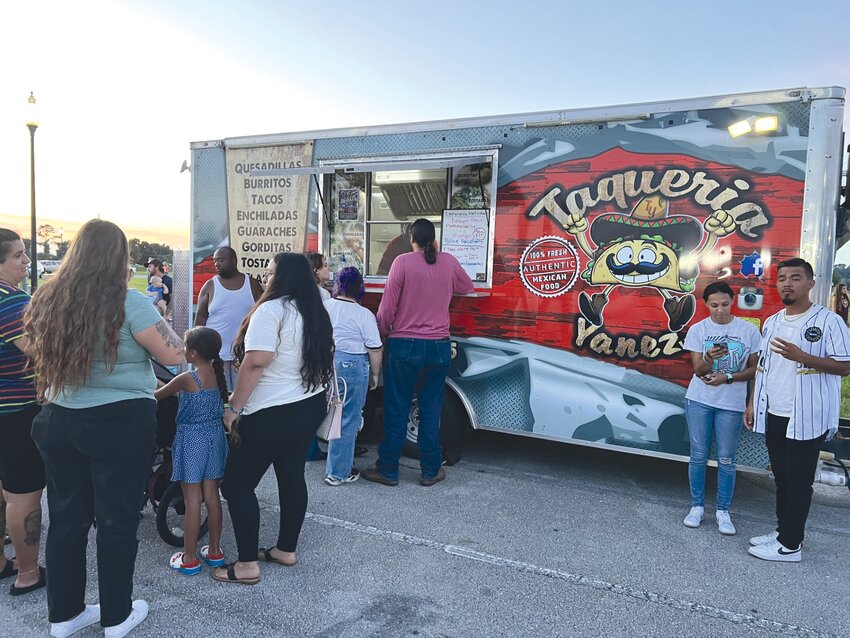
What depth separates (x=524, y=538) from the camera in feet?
12.6

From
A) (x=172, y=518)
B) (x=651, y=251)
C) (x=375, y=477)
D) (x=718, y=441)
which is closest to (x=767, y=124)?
(x=651, y=251)

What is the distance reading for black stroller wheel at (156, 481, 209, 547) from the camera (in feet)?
11.4

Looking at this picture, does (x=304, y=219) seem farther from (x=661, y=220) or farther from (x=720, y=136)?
(x=720, y=136)

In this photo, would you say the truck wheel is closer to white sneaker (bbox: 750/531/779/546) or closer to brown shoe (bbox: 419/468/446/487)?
brown shoe (bbox: 419/468/446/487)

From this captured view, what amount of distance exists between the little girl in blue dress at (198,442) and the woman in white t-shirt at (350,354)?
4.12 ft

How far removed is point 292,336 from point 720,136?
324 centimetres

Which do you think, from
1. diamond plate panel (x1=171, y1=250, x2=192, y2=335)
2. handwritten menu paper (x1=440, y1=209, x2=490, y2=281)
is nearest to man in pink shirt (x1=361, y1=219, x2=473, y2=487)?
handwritten menu paper (x1=440, y1=209, x2=490, y2=281)

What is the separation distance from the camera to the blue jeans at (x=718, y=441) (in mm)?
3938

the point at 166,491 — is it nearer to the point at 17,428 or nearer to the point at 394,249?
the point at 17,428

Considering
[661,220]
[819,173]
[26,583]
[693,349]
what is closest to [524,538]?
[693,349]

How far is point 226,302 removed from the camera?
17.5 feet

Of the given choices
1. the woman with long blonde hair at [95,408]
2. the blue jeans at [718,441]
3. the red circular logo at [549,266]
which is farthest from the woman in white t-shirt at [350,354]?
the blue jeans at [718,441]

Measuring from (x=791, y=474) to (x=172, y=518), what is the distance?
375 centimetres

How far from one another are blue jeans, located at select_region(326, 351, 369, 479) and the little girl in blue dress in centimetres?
133
